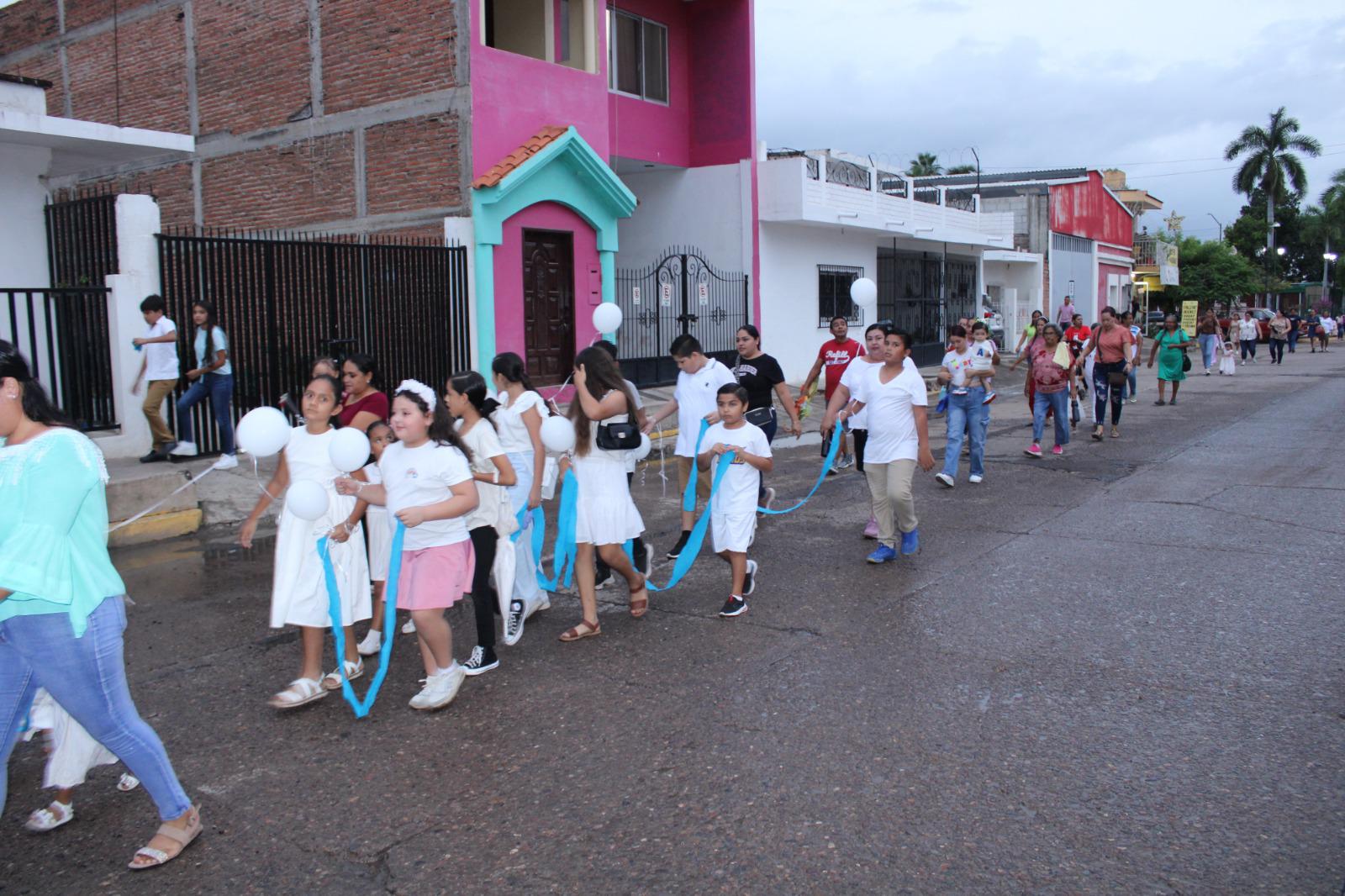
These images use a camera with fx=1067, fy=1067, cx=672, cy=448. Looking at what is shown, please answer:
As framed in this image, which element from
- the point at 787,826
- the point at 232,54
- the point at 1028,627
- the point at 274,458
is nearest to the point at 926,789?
the point at 787,826

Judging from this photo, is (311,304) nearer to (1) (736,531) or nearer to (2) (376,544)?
(2) (376,544)

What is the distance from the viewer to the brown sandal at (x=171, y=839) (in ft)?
11.0

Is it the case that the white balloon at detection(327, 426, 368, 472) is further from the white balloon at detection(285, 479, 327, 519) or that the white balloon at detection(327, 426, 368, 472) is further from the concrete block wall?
the concrete block wall

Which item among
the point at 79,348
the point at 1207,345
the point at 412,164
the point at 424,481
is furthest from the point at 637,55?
the point at 424,481

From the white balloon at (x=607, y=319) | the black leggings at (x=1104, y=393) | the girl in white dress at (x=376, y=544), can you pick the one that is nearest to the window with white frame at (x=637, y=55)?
the black leggings at (x=1104, y=393)

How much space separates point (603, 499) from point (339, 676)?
1607mm

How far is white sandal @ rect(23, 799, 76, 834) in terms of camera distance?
3637mm

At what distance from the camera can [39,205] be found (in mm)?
12117

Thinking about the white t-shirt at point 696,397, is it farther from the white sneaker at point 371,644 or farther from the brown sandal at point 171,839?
the brown sandal at point 171,839

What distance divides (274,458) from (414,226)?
487cm

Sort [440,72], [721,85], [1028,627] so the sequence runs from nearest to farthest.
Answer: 1. [1028,627]
2. [440,72]
3. [721,85]

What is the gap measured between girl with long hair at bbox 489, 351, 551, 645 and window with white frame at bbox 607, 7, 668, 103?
1412cm

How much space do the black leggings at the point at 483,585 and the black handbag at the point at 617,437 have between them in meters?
0.82

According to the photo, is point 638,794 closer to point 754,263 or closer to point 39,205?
point 39,205
